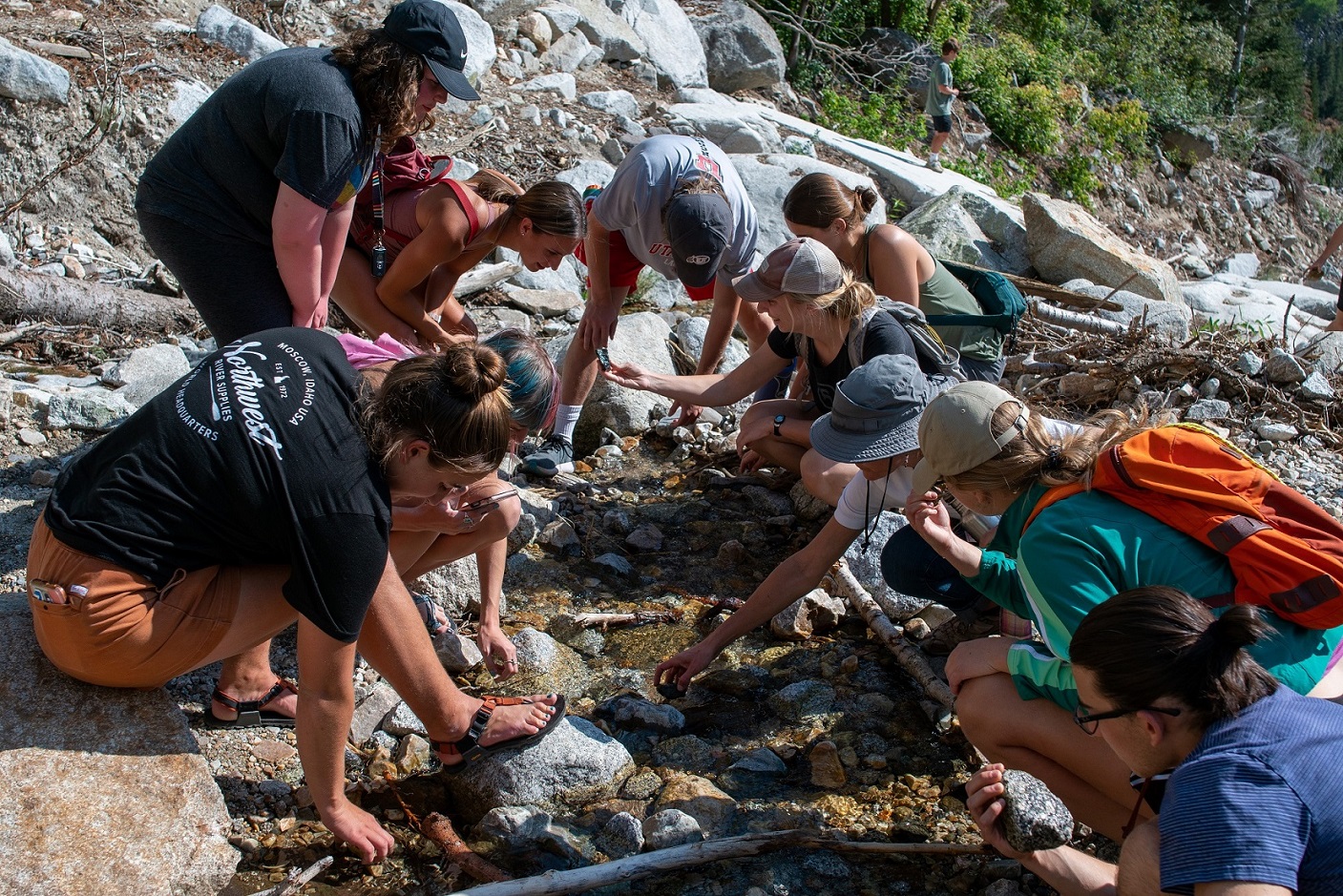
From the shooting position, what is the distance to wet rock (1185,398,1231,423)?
521 centimetres

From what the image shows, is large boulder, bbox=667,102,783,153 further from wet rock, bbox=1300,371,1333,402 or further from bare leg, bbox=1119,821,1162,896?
bare leg, bbox=1119,821,1162,896

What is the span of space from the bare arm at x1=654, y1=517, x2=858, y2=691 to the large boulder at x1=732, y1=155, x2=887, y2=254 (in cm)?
→ 430

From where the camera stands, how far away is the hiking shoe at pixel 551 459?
470 cm

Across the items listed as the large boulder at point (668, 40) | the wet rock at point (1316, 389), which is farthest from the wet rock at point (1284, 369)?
the large boulder at point (668, 40)

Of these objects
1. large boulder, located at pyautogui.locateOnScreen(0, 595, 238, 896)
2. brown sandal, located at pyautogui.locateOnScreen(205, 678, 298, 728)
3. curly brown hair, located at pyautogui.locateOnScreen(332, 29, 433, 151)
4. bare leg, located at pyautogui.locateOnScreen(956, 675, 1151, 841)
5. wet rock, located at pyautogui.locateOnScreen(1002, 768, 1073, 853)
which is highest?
curly brown hair, located at pyautogui.locateOnScreen(332, 29, 433, 151)

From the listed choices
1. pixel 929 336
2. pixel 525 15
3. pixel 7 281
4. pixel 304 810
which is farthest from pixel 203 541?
pixel 525 15

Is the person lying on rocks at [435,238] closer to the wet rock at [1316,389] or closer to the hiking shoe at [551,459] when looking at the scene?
the hiking shoe at [551,459]

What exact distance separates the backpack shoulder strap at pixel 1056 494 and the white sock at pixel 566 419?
108 inches

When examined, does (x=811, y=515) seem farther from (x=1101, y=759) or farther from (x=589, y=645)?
(x=1101, y=759)

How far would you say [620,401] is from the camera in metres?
5.30

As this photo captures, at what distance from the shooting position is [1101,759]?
2.45 meters

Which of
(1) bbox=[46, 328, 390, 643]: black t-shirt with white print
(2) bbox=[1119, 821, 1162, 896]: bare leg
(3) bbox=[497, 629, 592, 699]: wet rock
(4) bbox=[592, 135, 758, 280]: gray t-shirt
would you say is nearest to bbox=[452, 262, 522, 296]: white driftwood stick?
(4) bbox=[592, 135, 758, 280]: gray t-shirt

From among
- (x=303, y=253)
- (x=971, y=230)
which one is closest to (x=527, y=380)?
(x=303, y=253)

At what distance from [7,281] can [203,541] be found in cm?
337
